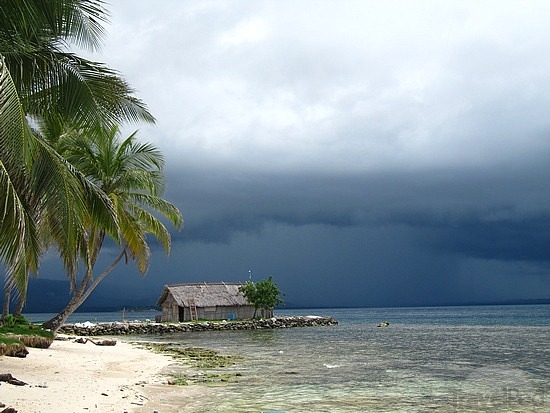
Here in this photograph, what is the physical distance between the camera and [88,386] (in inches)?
478

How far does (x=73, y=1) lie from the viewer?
906cm

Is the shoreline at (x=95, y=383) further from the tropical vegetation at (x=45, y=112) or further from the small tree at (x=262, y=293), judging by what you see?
the small tree at (x=262, y=293)

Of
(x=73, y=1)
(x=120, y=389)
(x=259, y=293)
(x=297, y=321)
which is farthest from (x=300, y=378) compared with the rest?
(x=297, y=321)

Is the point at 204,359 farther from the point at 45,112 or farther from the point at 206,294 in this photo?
the point at 206,294

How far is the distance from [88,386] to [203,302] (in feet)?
128

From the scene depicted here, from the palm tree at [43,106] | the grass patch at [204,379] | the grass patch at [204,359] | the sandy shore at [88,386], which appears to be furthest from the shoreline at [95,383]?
the palm tree at [43,106]

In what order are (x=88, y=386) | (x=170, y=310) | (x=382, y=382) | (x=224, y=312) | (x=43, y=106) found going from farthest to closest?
1. (x=224, y=312)
2. (x=170, y=310)
3. (x=382, y=382)
4. (x=88, y=386)
5. (x=43, y=106)

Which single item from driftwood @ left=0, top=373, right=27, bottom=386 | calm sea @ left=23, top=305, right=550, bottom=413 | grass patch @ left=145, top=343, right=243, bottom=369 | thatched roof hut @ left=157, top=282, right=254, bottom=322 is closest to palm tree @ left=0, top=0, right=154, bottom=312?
driftwood @ left=0, top=373, right=27, bottom=386

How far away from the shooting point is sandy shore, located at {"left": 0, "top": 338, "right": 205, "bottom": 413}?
9.92 meters

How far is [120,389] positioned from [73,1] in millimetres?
7981

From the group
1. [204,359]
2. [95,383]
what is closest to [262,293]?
[204,359]

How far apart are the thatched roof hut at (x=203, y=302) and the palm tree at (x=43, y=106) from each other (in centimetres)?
4017

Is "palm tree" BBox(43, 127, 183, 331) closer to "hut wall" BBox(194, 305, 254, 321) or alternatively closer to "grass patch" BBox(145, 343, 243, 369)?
"grass patch" BBox(145, 343, 243, 369)

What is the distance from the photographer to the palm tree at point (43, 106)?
8023mm
